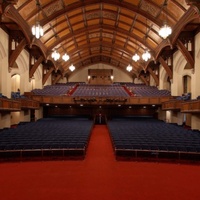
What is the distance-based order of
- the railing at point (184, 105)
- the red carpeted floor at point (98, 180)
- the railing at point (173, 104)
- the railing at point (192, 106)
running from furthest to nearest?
1. the railing at point (173, 104)
2. the railing at point (184, 105)
3. the railing at point (192, 106)
4. the red carpeted floor at point (98, 180)

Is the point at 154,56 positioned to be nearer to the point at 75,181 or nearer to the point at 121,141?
the point at 121,141

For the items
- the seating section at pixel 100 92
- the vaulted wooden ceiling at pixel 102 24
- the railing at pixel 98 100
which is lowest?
the railing at pixel 98 100

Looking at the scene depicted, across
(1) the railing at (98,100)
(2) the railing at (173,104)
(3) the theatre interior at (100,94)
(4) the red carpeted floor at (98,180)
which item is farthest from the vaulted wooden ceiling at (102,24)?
(4) the red carpeted floor at (98,180)

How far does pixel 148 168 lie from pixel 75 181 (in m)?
2.33

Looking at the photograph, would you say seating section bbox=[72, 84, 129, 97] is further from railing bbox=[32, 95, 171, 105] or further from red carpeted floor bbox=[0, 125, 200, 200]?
red carpeted floor bbox=[0, 125, 200, 200]

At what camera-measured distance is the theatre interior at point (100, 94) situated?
7.65m

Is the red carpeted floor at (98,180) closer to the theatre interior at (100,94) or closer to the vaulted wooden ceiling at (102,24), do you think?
the theatre interior at (100,94)

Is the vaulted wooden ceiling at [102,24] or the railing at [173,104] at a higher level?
the vaulted wooden ceiling at [102,24]

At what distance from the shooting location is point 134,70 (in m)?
26.1

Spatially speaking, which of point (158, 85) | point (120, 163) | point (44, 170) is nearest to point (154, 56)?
point (158, 85)

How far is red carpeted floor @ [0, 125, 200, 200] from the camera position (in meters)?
4.42

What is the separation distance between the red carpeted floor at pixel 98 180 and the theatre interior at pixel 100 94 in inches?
26.2

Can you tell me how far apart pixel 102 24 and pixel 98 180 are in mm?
14845

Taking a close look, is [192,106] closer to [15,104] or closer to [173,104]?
[173,104]
